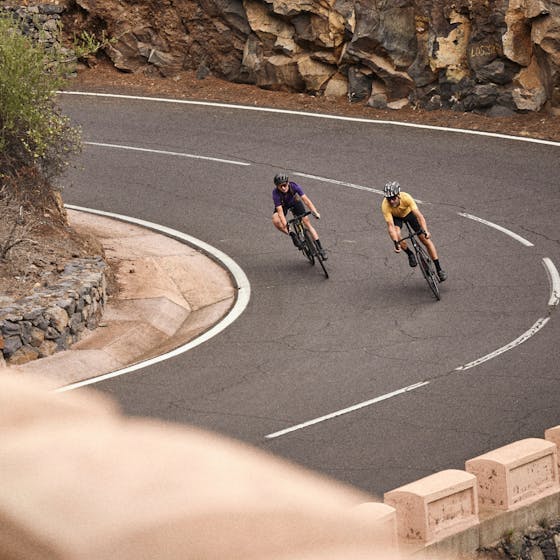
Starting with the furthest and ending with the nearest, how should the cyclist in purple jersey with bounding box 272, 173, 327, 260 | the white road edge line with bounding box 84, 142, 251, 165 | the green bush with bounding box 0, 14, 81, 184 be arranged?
the white road edge line with bounding box 84, 142, 251, 165 → the cyclist in purple jersey with bounding box 272, 173, 327, 260 → the green bush with bounding box 0, 14, 81, 184

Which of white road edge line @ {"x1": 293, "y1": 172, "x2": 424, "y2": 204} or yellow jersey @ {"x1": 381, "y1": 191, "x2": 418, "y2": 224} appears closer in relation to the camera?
yellow jersey @ {"x1": 381, "y1": 191, "x2": 418, "y2": 224}

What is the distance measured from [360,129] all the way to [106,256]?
9926 mm

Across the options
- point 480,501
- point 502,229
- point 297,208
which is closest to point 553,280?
point 502,229

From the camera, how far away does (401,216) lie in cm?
1576

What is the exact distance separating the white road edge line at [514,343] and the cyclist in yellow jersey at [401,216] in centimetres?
204

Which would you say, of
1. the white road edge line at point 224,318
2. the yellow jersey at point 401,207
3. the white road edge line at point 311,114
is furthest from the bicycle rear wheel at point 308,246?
the white road edge line at point 311,114

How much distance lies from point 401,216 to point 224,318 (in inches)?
125

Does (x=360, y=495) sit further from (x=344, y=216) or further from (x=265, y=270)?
(x=344, y=216)

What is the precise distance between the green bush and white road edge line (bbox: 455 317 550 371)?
25.7 ft

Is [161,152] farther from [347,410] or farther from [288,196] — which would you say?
[347,410]

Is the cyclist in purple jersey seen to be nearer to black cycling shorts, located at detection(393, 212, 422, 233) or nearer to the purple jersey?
the purple jersey

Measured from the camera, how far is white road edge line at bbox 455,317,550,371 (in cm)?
1277

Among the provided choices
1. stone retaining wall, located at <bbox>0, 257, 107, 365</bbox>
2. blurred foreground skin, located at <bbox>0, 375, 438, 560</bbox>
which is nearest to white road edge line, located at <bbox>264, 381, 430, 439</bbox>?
stone retaining wall, located at <bbox>0, 257, 107, 365</bbox>

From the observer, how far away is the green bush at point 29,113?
1631 cm
